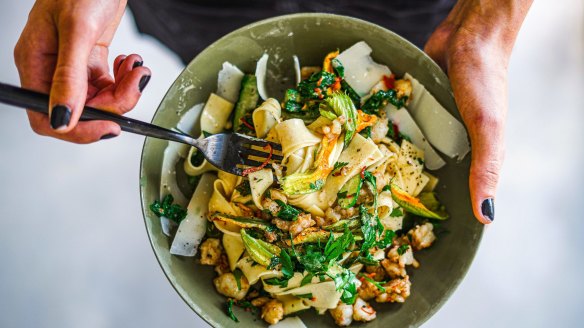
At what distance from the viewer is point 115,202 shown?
3.12m

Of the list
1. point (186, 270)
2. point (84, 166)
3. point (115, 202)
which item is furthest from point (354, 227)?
point (84, 166)

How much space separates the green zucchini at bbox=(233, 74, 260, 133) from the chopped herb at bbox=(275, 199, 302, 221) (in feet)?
1.68

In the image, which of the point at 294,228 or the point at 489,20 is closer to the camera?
the point at 294,228

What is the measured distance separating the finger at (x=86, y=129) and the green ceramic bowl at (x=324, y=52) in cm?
30

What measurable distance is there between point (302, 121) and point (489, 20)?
3.93 feet

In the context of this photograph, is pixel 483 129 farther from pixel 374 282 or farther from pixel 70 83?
pixel 70 83

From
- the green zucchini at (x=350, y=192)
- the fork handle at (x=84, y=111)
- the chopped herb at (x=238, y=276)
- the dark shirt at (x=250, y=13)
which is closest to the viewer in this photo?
the fork handle at (x=84, y=111)

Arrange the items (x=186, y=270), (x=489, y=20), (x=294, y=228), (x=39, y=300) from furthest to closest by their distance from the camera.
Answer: (x=39, y=300), (x=489, y=20), (x=186, y=270), (x=294, y=228)

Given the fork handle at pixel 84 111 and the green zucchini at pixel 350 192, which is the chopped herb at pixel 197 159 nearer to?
the fork handle at pixel 84 111

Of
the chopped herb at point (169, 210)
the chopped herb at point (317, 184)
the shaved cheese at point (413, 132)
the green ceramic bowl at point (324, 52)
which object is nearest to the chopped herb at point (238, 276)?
the green ceramic bowl at point (324, 52)

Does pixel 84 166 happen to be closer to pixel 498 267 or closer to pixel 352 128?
pixel 352 128

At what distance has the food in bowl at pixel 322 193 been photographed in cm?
237

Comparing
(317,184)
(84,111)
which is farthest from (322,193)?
(84,111)

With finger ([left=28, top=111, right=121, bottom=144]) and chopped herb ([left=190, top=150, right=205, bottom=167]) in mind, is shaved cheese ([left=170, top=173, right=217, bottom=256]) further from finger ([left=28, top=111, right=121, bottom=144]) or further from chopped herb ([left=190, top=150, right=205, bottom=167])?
finger ([left=28, top=111, right=121, bottom=144])
